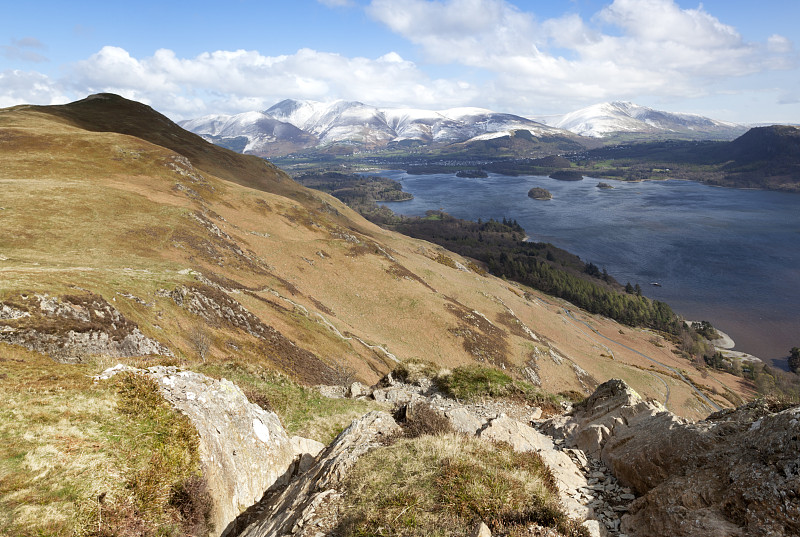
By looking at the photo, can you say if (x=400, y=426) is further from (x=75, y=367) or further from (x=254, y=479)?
(x=75, y=367)

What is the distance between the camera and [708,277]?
148125 mm

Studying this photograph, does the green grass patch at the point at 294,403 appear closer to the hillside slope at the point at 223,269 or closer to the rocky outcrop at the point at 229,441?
the rocky outcrop at the point at 229,441

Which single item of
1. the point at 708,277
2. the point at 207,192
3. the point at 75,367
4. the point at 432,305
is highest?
the point at 207,192

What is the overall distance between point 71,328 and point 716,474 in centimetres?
2643

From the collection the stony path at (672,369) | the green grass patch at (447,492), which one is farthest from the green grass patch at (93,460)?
the stony path at (672,369)

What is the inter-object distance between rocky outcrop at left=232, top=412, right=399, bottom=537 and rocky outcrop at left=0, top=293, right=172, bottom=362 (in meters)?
13.8

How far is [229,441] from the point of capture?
36.3 feet

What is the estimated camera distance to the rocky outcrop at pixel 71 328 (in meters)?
A: 17.1

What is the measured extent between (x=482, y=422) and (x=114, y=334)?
20680 mm

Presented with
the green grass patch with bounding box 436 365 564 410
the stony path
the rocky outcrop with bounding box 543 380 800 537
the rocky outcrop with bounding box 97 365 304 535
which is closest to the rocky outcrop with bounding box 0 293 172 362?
the rocky outcrop with bounding box 97 365 304 535

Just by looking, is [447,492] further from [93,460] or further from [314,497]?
[93,460]

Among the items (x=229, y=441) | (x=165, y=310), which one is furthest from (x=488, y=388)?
(x=165, y=310)

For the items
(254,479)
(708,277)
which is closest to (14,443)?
(254,479)

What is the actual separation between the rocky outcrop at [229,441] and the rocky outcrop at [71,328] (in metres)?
9.04
